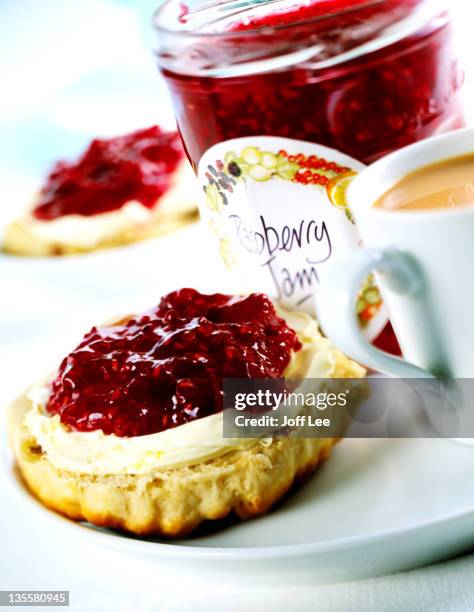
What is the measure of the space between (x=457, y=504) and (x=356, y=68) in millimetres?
589

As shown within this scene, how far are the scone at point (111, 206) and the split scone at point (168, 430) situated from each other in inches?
39.3

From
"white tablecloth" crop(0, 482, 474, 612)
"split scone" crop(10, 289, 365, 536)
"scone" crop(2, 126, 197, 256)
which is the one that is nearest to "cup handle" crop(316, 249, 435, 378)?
"split scone" crop(10, 289, 365, 536)

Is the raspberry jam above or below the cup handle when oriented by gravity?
below

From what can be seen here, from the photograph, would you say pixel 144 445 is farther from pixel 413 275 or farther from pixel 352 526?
pixel 413 275

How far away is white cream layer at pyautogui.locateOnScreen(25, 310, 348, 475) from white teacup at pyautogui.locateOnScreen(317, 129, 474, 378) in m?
0.16

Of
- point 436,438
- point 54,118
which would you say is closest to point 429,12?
point 436,438

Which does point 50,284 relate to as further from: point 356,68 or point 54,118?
point 54,118

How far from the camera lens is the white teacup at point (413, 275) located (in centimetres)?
108

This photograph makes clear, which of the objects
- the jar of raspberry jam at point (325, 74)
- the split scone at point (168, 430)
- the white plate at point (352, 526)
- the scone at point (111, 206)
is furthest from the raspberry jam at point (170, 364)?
the scone at point (111, 206)

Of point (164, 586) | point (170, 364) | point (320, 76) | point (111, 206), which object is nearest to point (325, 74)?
point (320, 76)

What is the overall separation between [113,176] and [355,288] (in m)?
1.49

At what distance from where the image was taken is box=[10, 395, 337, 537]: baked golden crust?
120 cm

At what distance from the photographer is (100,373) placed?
1311 millimetres

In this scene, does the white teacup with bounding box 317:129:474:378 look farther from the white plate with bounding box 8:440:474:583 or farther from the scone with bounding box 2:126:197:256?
the scone with bounding box 2:126:197:256
